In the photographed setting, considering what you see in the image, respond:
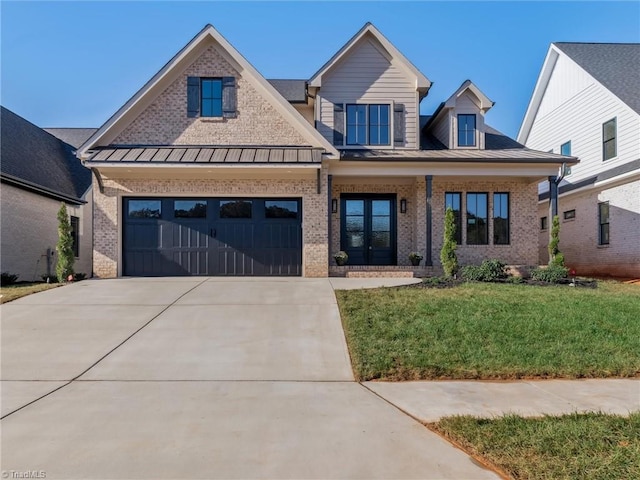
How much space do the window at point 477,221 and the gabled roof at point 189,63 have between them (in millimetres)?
5434

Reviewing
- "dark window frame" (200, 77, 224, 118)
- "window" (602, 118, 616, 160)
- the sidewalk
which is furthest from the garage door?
"window" (602, 118, 616, 160)

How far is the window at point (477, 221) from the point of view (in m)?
15.3

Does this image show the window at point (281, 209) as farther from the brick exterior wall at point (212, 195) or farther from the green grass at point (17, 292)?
the green grass at point (17, 292)

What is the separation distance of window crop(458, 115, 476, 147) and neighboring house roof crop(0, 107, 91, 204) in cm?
1466

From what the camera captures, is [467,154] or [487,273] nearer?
[487,273]

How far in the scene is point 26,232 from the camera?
49.5 ft

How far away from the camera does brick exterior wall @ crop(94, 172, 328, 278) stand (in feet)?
42.9

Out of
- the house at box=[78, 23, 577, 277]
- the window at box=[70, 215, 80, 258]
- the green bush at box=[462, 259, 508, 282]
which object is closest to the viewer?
the green bush at box=[462, 259, 508, 282]

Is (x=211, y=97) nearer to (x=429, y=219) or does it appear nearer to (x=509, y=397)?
(x=429, y=219)

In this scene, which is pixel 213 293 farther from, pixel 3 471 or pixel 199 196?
pixel 3 471

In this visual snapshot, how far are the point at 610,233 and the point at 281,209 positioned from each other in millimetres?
11874

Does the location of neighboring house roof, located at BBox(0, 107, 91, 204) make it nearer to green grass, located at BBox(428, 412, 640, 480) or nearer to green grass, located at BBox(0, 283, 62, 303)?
green grass, located at BBox(0, 283, 62, 303)

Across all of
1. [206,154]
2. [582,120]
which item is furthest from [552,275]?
[206,154]

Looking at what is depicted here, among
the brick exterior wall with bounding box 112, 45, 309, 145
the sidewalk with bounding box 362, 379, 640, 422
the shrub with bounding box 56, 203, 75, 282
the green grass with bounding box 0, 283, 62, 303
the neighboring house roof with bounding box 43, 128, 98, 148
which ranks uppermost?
the neighboring house roof with bounding box 43, 128, 98, 148
